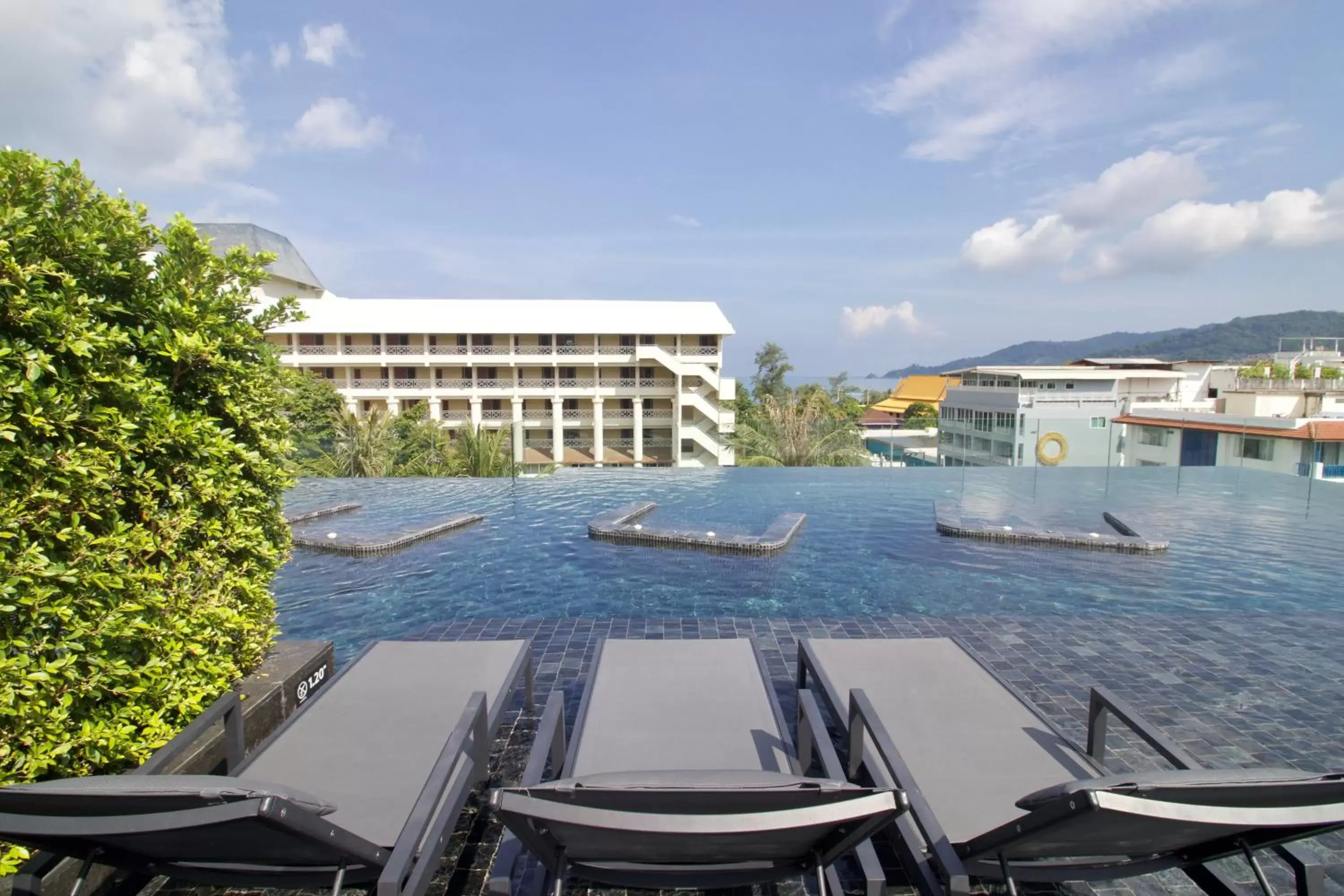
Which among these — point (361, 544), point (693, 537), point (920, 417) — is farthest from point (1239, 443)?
point (920, 417)

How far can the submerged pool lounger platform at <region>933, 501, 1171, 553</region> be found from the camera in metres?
8.85

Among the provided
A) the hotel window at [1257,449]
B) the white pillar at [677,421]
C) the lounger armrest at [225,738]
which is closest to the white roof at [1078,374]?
the white pillar at [677,421]

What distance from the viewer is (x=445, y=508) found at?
11.6 metres

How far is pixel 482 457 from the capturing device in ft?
54.5

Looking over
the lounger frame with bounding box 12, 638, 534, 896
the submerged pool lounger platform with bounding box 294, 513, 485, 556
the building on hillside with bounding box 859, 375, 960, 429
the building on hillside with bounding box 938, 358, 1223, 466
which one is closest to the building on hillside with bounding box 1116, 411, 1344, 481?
the building on hillside with bounding box 938, 358, 1223, 466

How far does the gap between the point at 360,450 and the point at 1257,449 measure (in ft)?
80.7

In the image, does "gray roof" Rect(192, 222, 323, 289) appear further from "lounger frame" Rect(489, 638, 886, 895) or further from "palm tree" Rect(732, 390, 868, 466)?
"lounger frame" Rect(489, 638, 886, 895)

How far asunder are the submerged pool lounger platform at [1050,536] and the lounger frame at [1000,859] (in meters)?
6.93

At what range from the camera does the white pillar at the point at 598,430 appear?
3612cm

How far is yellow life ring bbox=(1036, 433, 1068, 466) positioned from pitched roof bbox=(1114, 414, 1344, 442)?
4144 mm

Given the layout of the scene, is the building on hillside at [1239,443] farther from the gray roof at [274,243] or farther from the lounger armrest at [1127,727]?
the gray roof at [274,243]

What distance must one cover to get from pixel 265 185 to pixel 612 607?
1852cm

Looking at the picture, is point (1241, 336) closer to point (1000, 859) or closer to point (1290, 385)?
point (1290, 385)

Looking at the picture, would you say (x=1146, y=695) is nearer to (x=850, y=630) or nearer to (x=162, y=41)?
(x=850, y=630)
